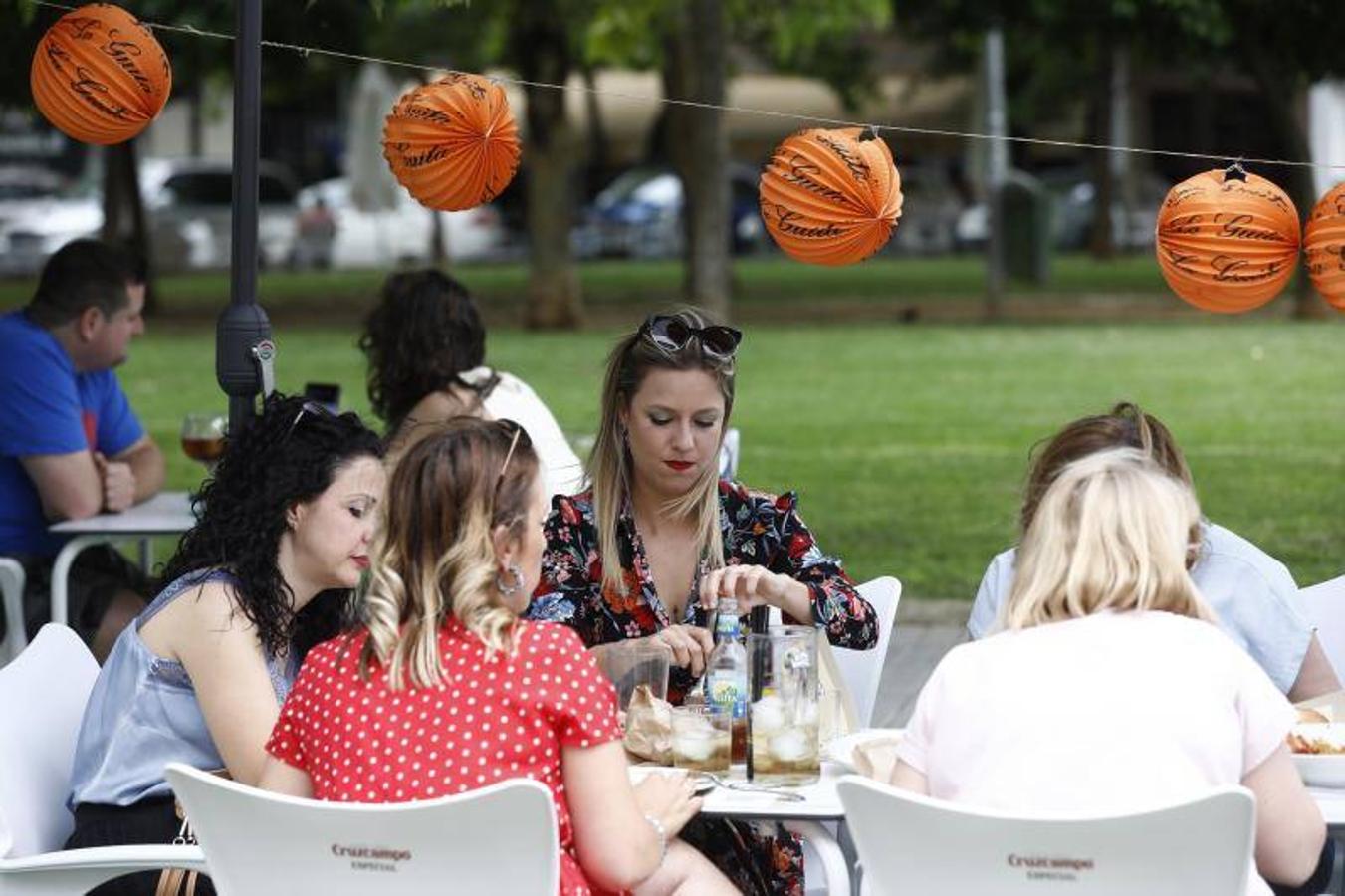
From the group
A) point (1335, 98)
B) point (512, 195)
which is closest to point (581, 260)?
point (512, 195)

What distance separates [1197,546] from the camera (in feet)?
13.4

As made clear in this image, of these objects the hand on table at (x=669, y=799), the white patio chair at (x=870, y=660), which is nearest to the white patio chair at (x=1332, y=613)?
the white patio chair at (x=870, y=660)

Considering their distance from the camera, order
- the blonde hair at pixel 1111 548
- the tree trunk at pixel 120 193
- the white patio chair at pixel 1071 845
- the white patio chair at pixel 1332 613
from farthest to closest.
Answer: the tree trunk at pixel 120 193, the white patio chair at pixel 1332 613, the blonde hair at pixel 1111 548, the white patio chair at pixel 1071 845

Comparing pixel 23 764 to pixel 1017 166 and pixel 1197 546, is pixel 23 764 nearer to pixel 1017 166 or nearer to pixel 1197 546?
pixel 1197 546

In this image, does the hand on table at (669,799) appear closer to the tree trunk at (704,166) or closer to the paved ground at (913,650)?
the paved ground at (913,650)

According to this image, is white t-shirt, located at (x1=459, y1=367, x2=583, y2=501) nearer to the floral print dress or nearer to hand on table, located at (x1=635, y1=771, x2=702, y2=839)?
the floral print dress

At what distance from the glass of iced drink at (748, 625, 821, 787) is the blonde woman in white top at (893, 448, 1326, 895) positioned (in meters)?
0.41

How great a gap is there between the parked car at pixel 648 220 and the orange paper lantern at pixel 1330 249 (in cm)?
3253

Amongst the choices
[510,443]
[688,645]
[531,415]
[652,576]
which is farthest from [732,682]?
[531,415]

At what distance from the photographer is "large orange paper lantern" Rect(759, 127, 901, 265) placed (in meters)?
5.09

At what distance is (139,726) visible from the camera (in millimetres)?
4004

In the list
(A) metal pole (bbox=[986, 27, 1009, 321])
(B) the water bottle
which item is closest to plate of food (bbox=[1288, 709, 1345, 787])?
(B) the water bottle

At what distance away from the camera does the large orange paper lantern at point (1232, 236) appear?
4.91 metres

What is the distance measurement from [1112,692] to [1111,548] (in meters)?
0.21
